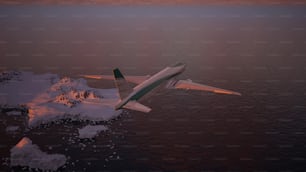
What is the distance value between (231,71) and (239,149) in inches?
2250

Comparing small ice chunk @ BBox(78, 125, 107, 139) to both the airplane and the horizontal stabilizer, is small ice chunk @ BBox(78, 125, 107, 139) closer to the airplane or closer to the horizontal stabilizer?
the airplane

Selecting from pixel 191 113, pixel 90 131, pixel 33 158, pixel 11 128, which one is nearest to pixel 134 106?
pixel 90 131

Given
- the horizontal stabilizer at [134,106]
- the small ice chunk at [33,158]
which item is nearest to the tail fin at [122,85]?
the horizontal stabilizer at [134,106]

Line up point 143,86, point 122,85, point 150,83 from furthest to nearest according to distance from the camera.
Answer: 1. point 150,83
2. point 143,86
3. point 122,85

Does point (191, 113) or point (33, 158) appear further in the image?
point (191, 113)

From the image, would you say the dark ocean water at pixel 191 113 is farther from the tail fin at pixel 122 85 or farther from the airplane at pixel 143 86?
the tail fin at pixel 122 85

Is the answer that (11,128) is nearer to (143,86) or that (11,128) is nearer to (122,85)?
(122,85)

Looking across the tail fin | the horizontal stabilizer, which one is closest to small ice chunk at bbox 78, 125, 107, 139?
the horizontal stabilizer

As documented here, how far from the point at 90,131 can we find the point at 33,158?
660 inches

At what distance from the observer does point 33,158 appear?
281 feet

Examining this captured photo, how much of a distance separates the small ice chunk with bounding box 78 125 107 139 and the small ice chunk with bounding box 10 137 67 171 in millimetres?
10705

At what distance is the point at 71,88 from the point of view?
120m

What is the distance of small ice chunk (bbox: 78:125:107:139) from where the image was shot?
96.1 metres

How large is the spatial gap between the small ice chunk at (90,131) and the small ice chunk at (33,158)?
10705mm
